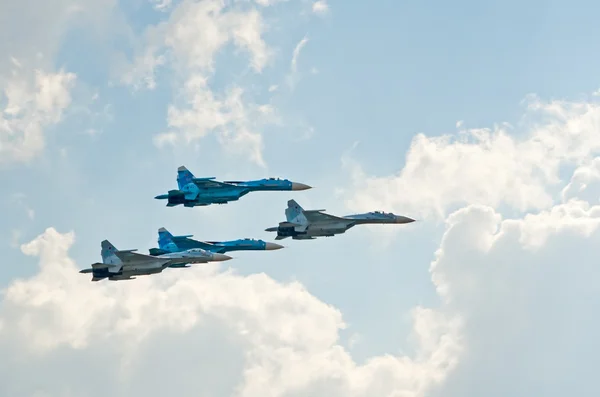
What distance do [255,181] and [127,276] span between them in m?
26.1

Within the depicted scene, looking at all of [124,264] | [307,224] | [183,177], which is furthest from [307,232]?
[124,264]

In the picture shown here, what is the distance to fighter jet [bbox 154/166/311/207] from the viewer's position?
155m

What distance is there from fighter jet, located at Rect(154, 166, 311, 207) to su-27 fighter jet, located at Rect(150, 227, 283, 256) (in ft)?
30.4

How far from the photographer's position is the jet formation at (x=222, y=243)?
481 ft

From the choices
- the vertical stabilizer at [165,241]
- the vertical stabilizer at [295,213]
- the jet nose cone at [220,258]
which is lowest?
the jet nose cone at [220,258]

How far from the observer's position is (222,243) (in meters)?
167

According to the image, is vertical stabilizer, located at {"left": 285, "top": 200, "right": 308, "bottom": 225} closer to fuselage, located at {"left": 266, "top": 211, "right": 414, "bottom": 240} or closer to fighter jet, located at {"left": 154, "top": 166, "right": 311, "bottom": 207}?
fuselage, located at {"left": 266, "top": 211, "right": 414, "bottom": 240}

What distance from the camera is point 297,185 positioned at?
159625mm

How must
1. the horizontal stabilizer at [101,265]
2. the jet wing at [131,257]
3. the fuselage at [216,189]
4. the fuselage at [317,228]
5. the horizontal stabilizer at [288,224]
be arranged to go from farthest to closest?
the fuselage at [216,189] < the fuselage at [317,228] < the horizontal stabilizer at [288,224] < the jet wing at [131,257] < the horizontal stabilizer at [101,265]

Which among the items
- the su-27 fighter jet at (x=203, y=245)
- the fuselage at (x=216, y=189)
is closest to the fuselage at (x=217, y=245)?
the su-27 fighter jet at (x=203, y=245)

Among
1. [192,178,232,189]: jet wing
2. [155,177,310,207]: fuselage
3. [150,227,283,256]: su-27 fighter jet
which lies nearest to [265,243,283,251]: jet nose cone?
[150,227,283,256]: su-27 fighter jet

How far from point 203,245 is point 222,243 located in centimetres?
335

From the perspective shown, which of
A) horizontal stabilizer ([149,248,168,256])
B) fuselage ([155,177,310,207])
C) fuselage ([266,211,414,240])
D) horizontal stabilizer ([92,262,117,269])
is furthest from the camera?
horizontal stabilizer ([149,248,168,256])

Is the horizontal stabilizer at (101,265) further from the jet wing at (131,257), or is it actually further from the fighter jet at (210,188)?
the fighter jet at (210,188)
